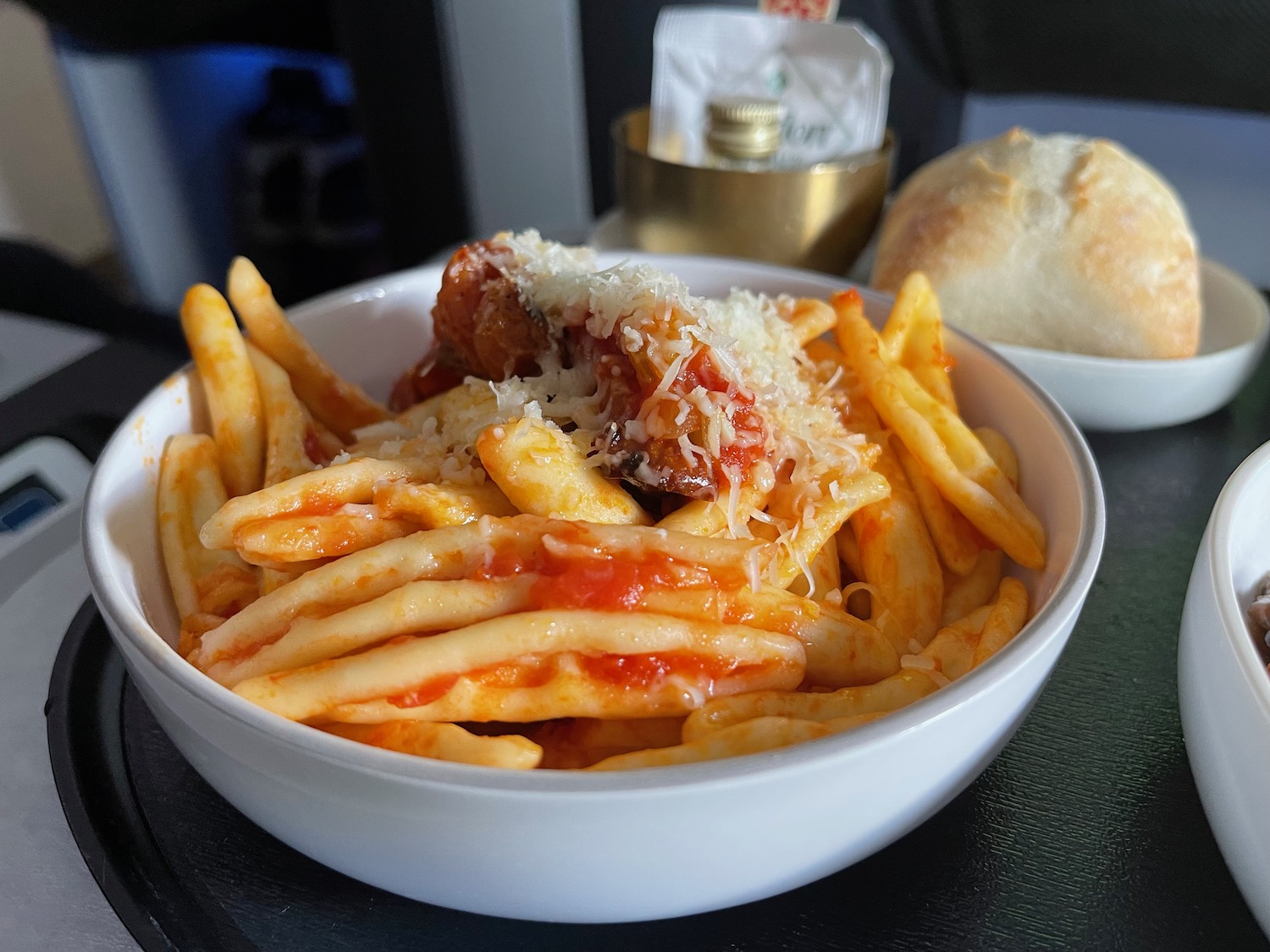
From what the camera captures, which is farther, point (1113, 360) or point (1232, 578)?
point (1113, 360)

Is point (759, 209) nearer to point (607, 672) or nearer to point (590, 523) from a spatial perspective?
point (590, 523)

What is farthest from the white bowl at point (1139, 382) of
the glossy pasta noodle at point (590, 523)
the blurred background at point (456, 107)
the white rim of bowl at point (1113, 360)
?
the blurred background at point (456, 107)

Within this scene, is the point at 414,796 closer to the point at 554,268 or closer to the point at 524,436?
the point at 524,436

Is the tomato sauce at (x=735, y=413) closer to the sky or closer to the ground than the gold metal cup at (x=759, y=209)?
closer to the sky

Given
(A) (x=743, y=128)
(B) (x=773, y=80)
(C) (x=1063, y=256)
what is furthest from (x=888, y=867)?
(B) (x=773, y=80)

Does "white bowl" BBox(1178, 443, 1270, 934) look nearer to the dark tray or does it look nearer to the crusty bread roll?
the dark tray

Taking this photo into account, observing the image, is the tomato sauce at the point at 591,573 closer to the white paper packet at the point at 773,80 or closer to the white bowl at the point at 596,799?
the white bowl at the point at 596,799
